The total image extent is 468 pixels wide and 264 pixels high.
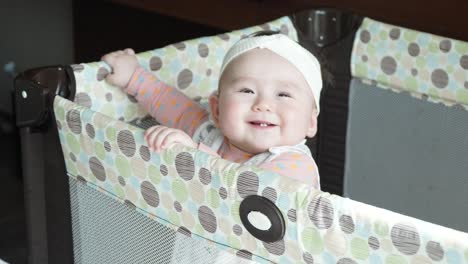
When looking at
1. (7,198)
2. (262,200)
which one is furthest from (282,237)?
(7,198)

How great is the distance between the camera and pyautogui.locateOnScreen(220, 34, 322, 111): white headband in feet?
3.09

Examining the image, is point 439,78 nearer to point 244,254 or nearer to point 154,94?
point 154,94

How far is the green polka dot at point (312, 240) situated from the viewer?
0.65 m

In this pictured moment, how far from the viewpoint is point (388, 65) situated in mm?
1152

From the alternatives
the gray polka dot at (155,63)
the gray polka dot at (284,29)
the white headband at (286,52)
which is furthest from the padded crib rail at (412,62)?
the gray polka dot at (155,63)

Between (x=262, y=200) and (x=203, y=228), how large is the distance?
0.30ft

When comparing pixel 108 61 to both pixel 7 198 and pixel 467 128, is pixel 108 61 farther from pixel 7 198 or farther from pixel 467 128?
pixel 7 198

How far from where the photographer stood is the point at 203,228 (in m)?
0.74

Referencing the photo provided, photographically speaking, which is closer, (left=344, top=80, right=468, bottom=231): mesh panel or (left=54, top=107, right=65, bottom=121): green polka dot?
(left=54, top=107, right=65, bottom=121): green polka dot

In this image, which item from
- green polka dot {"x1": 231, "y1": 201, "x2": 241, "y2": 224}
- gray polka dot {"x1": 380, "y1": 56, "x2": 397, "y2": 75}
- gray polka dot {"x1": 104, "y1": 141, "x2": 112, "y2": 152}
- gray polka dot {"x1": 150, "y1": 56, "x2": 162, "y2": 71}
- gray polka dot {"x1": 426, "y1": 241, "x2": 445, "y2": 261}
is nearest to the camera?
gray polka dot {"x1": 426, "y1": 241, "x2": 445, "y2": 261}

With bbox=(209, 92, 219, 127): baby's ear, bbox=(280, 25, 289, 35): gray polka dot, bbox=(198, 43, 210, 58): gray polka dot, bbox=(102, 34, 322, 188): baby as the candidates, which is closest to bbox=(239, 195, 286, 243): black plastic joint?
bbox=(102, 34, 322, 188): baby

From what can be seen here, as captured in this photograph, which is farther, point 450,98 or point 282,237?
point 450,98

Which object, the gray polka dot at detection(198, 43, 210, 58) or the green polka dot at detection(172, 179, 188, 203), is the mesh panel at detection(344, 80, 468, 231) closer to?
the gray polka dot at detection(198, 43, 210, 58)

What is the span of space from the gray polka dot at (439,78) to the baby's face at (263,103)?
0.23 m
